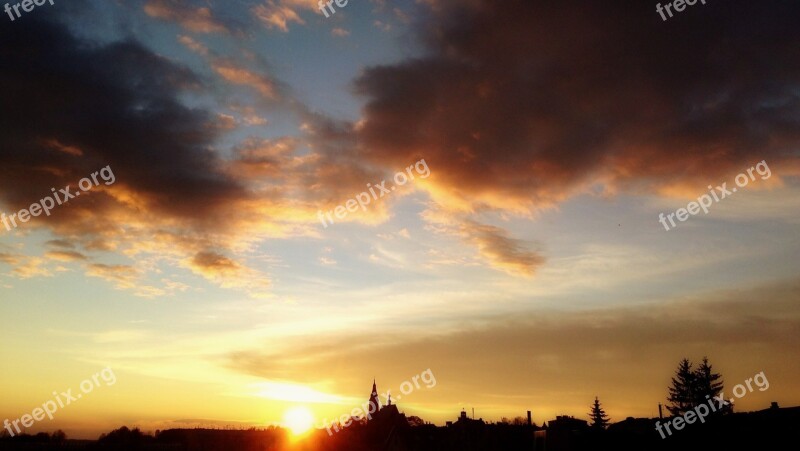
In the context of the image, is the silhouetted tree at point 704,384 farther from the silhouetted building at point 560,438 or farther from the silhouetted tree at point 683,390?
the silhouetted building at point 560,438

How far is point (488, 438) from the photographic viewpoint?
75.1 metres

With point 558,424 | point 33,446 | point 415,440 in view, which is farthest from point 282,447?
point 558,424

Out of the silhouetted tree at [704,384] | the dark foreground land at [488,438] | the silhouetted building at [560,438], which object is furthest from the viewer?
the silhouetted tree at [704,384]

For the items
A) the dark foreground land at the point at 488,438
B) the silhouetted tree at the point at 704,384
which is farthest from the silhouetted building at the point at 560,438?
the silhouetted tree at the point at 704,384

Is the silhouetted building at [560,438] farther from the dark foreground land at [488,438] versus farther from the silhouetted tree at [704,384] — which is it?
the silhouetted tree at [704,384]

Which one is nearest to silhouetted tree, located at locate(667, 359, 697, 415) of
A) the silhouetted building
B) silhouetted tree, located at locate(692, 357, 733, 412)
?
silhouetted tree, located at locate(692, 357, 733, 412)

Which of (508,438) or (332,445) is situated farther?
(332,445)

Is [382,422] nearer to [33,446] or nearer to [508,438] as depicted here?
[508,438]

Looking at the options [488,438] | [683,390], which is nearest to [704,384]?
[683,390]

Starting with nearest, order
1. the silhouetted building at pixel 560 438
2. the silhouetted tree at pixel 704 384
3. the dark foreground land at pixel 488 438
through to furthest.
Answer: the dark foreground land at pixel 488 438
the silhouetted building at pixel 560 438
the silhouetted tree at pixel 704 384

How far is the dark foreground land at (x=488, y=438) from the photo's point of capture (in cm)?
4422

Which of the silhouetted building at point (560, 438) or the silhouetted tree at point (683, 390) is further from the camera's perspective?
the silhouetted tree at point (683, 390)

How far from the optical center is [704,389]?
103625mm

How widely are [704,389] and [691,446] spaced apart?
6554cm
